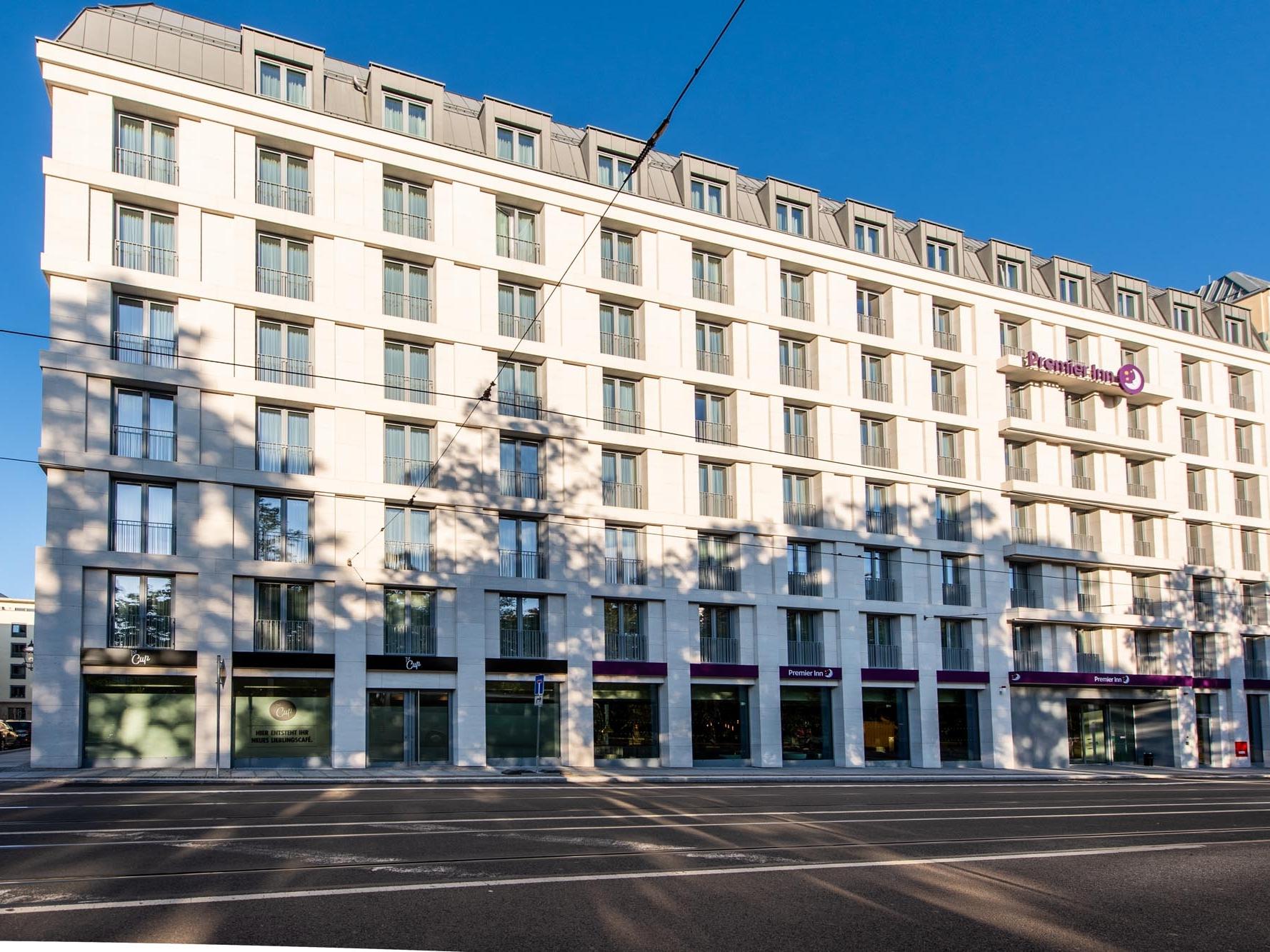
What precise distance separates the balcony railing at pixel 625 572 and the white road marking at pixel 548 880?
24066 millimetres

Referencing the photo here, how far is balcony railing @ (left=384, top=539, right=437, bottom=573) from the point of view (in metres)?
36.2

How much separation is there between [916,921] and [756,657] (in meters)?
30.4

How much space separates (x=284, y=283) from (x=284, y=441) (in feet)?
16.6

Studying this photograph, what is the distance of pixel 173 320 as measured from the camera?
1348 inches

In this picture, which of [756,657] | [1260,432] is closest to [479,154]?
[756,657]

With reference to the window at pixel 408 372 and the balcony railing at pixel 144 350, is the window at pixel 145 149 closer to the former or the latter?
the balcony railing at pixel 144 350

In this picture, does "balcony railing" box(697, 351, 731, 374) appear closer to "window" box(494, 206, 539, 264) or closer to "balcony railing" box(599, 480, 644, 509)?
"balcony railing" box(599, 480, 644, 509)

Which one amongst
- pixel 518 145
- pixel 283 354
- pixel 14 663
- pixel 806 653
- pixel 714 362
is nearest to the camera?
pixel 283 354

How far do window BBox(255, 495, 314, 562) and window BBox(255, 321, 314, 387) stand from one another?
3664 mm

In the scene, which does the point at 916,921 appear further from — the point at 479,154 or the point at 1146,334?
the point at 1146,334

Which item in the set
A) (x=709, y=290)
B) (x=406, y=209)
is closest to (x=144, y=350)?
(x=406, y=209)

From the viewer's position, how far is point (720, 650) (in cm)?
4119

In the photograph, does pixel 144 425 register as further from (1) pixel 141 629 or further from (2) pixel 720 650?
(2) pixel 720 650

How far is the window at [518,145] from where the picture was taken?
40469 mm
